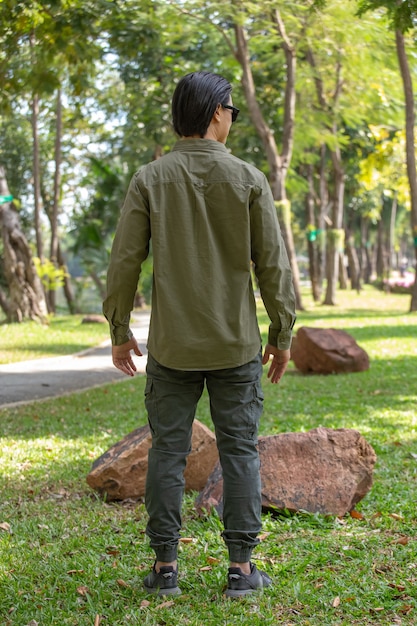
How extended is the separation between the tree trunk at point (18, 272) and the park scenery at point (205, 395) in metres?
0.05

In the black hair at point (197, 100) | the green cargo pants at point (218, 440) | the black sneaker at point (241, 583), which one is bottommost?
the black sneaker at point (241, 583)

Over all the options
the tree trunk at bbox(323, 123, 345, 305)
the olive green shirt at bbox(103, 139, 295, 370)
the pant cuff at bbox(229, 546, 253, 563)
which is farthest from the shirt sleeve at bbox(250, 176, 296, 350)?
the tree trunk at bbox(323, 123, 345, 305)

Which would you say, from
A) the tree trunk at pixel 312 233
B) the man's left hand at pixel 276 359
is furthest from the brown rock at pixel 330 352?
the tree trunk at pixel 312 233

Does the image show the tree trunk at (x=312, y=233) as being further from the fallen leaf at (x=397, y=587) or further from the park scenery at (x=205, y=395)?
the fallen leaf at (x=397, y=587)

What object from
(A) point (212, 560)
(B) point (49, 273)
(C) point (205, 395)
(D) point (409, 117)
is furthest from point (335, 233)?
(A) point (212, 560)

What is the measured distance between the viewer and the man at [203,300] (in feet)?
11.1

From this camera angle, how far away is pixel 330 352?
37.4ft

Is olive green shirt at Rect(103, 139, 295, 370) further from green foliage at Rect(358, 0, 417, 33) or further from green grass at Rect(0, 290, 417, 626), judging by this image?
green foliage at Rect(358, 0, 417, 33)

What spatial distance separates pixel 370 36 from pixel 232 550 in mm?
14224

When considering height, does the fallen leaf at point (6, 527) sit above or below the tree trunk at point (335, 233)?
below

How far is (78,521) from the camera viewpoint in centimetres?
474

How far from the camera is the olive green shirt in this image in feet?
11.1

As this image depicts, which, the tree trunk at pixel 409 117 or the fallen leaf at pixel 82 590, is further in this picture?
the tree trunk at pixel 409 117

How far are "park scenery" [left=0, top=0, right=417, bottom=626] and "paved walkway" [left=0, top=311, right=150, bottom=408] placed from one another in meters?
0.29
